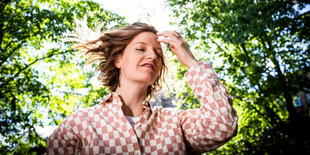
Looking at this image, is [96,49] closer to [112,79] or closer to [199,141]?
[112,79]

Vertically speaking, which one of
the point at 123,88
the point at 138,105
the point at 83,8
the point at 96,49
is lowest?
the point at 138,105

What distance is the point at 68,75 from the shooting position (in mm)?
10383

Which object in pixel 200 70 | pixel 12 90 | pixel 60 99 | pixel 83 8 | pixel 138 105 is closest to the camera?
pixel 200 70

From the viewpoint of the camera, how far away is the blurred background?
6.81 m

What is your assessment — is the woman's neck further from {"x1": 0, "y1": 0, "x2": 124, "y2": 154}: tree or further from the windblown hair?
{"x1": 0, "y1": 0, "x2": 124, "y2": 154}: tree

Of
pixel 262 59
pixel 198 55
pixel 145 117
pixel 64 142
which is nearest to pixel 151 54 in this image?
pixel 145 117

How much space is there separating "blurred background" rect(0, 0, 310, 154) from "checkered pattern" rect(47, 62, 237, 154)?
4.28 m

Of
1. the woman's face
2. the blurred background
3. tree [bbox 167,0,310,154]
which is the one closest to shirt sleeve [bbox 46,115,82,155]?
the woman's face

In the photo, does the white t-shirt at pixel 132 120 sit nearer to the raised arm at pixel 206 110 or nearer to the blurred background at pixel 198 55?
the raised arm at pixel 206 110

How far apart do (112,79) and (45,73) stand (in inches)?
352

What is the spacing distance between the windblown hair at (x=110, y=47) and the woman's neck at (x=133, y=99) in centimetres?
31

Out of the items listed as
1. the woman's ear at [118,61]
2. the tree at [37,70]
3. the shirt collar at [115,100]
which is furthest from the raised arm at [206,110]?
the tree at [37,70]

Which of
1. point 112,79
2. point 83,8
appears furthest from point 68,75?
point 112,79

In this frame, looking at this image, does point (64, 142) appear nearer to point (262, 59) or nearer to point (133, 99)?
point (133, 99)
